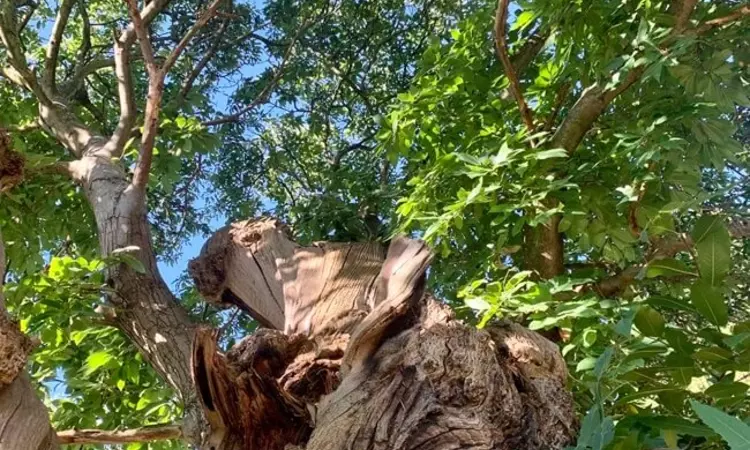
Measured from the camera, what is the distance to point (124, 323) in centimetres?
236

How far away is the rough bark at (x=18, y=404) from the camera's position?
1509 mm

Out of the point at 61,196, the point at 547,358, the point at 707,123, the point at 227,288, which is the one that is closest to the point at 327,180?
the point at 61,196

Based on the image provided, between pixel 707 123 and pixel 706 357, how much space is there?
1301 mm

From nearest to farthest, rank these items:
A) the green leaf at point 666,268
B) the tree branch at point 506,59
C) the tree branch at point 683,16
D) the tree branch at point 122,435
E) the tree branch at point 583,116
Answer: the green leaf at point 666,268, the tree branch at point 122,435, the tree branch at point 683,16, the tree branch at point 506,59, the tree branch at point 583,116

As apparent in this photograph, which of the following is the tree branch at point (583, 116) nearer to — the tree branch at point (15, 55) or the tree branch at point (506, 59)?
the tree branch at point (506, 59)

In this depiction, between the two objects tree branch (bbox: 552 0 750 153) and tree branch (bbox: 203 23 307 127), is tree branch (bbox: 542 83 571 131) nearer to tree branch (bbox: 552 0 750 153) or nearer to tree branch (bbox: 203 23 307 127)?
tree branch (bbox: 552 0 750 153)

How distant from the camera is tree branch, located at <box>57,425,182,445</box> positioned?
85.4 inches

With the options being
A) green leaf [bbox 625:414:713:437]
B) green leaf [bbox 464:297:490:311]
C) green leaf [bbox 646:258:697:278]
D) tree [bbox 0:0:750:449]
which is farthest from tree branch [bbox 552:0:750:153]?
green leaf [bbox 625:414:713:437]

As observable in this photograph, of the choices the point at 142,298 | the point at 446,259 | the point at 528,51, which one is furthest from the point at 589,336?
the point at 528,51

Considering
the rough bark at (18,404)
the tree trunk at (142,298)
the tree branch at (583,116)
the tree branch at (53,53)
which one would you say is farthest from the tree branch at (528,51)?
the tree branch at (53,53)

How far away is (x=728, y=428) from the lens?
77 centimetres

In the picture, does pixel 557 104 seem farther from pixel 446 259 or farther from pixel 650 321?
pixel 650 321

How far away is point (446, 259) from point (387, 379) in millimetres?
1603

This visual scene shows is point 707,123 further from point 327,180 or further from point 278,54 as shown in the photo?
point 278,54
